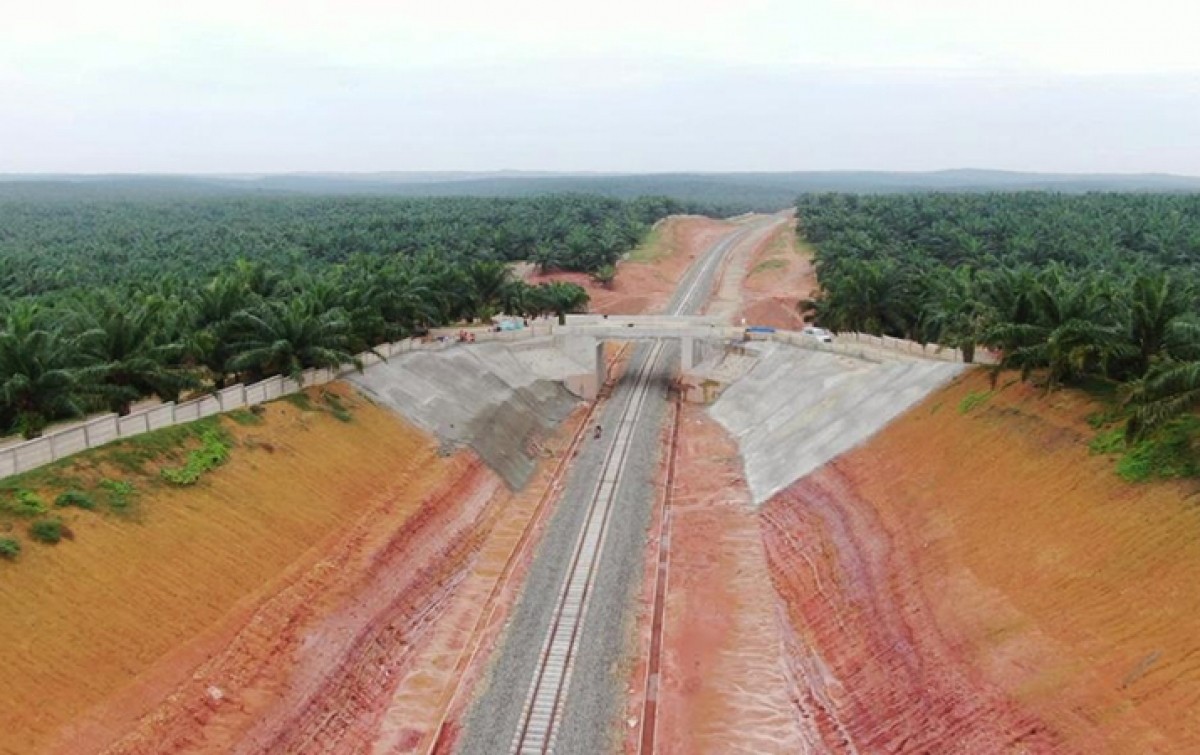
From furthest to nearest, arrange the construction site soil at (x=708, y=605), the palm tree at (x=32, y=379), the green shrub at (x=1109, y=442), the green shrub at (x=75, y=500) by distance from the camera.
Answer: the palm tree at (x=32, y=379)
the green shrub at (x=1109, y=442)
the green shrub at (x=75, y=500)
the construction site soil at (x=708, y=605)

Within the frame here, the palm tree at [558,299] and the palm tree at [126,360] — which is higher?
the palm tree at [126,360]

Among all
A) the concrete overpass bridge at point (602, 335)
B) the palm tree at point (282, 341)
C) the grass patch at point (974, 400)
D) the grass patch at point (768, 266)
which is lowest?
the concrete overpass bridge at point (602, 335)

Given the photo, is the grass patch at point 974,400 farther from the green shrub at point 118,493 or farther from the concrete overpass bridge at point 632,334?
the green shrub at point 118,493

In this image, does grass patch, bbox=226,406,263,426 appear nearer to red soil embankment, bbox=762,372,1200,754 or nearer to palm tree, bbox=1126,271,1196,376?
red soil embankment, bbox=762,372,1200,754

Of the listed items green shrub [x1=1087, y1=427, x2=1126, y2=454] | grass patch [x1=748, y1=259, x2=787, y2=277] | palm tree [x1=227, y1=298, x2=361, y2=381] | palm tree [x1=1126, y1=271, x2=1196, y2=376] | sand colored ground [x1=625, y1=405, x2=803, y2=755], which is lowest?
sand colored ground [x1=625, y1=405, x2=803, y2=755]

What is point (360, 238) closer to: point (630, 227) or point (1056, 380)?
point (630, 227)

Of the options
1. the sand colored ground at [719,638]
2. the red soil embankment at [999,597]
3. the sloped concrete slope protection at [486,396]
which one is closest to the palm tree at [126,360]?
the sloped concrete slope protection at [486,396]

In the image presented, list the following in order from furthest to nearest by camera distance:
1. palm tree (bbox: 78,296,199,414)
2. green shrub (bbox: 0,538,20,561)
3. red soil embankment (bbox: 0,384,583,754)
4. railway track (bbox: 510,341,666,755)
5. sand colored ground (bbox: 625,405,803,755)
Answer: palm tree (bbox: 78,296,199,414) → sand colored ground (bbox: 625,405,803,755) → railway track (bbox: 510,341,666,755) → green shrub (bbox: 0,538,20,561) → red soil embankment (bbox: 0,384,583,754)

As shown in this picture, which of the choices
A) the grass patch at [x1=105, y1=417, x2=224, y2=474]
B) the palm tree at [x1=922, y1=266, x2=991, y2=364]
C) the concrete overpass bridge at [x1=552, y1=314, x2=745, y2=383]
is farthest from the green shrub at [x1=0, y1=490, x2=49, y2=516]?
the concrete overpass bridge at [x1=552, y1=314, x2=745, y2=383]
